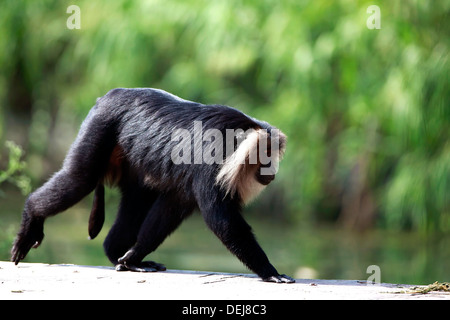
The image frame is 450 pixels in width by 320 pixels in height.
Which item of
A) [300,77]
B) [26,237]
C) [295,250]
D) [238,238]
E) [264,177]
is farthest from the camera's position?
[295,250]

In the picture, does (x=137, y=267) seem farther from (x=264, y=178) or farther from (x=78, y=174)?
(x=264, y=178)

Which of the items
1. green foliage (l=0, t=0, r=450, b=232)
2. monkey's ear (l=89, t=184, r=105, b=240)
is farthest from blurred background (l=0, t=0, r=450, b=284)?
monkey's ear (l=89, t=184, r=105, b=240)

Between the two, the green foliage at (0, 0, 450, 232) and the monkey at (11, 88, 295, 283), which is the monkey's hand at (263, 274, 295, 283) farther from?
the green foliage at (0, 0, 450, 232)

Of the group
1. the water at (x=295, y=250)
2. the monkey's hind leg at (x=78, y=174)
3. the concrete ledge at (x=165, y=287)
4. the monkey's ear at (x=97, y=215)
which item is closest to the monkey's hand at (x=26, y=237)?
the monkey's hind leg at (x=78, y=174)

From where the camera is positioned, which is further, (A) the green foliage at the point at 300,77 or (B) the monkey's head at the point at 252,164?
(A) the green foliage at the point at 300,77

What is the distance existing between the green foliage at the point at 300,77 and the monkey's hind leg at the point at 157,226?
5.98 metres

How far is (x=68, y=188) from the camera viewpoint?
18.3 ft

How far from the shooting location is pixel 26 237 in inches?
225

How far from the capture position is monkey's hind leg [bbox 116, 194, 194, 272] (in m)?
5.49

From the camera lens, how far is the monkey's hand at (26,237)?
5.67 meters

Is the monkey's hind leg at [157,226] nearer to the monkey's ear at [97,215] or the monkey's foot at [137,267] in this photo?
the monkey's foot at [137,267]

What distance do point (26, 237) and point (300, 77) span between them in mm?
7753

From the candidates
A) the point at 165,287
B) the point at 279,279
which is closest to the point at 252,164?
the point at 279,279

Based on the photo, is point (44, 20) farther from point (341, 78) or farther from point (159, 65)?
point (341, 78)
